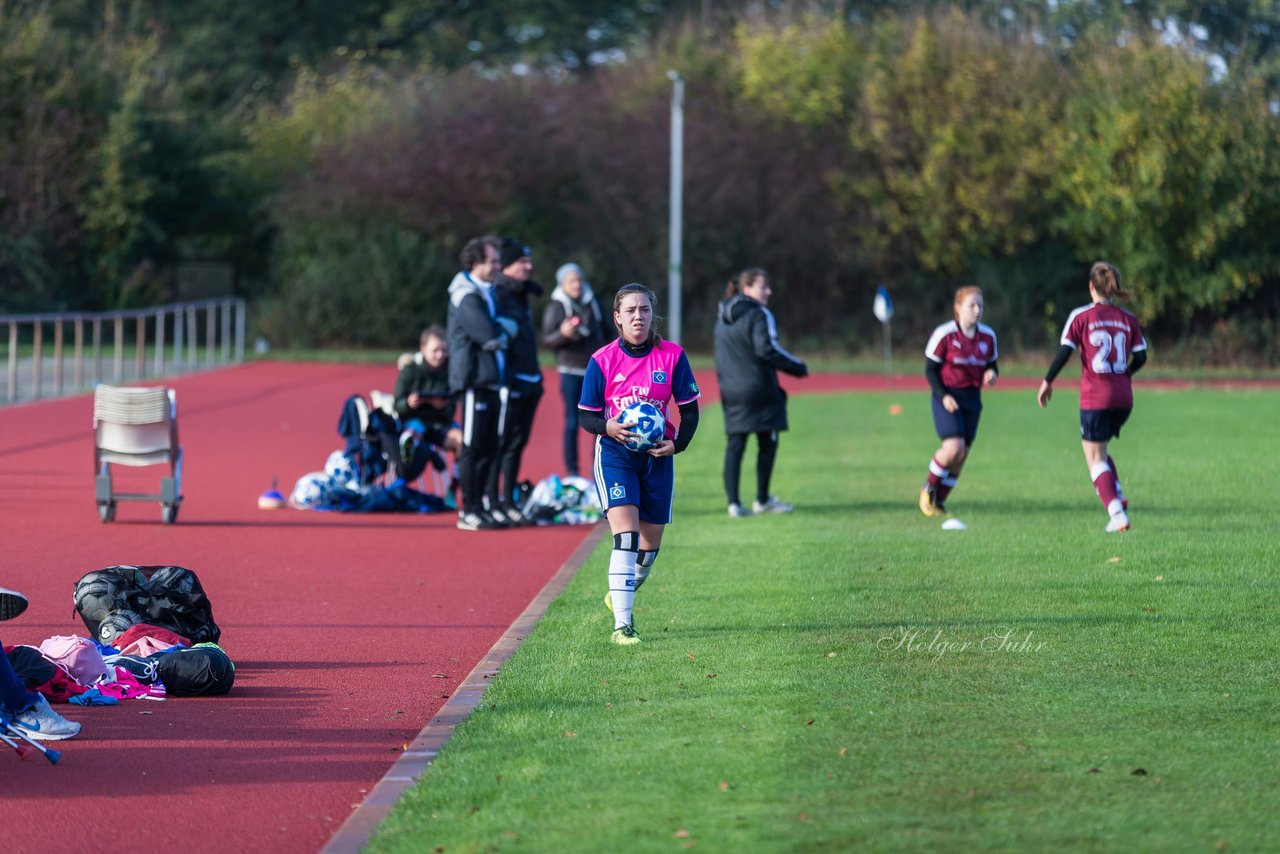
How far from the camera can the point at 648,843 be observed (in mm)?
5047

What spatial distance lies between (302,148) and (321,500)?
29.7m

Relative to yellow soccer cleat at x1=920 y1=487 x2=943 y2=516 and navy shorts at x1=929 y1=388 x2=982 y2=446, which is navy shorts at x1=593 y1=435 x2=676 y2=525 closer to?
navy shorts at x1=929 y1=388 x2=982 y2=446

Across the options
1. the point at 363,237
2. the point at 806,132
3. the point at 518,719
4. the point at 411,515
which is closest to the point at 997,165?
the point at 806,132

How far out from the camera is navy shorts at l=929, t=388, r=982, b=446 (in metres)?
12.6

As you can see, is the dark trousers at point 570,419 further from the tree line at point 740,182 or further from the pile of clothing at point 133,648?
the tree line at point 740,182

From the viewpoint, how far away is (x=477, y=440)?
12.7 m

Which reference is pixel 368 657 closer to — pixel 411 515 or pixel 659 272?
pixel 411 515

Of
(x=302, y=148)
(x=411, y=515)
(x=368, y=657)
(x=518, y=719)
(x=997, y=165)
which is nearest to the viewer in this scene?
(x=518, y=719)

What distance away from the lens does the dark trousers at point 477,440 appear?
12.7 metres

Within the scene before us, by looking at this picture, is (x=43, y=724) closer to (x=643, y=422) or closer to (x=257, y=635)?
(x=257, y=635)

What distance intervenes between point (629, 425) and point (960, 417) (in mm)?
5209

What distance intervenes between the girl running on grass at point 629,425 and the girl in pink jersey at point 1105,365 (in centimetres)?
422

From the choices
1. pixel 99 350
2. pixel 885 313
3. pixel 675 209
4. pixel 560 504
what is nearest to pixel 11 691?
pixel 560 504

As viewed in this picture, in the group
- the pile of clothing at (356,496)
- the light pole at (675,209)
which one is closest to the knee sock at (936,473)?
the pile of clothing at (356,496)
